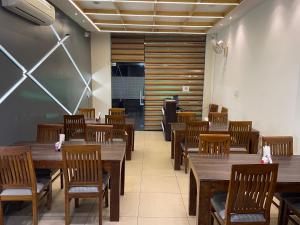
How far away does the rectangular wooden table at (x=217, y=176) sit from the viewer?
7.38ft

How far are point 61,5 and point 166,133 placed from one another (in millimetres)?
3976

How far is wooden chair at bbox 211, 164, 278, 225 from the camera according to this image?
2029 mm

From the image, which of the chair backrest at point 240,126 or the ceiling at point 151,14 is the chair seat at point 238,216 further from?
the ceiling at point 151,14

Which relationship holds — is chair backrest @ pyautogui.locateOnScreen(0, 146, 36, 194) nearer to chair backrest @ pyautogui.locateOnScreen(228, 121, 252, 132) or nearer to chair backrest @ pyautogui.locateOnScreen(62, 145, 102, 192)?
chair backrest @ pyautogui.locateOnScreen(62, 145, 102, 192)

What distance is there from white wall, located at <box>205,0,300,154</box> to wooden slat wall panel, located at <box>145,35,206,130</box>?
1.71 meters

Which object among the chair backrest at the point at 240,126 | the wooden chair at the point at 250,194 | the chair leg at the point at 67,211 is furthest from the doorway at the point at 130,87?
the wooden chair at the point at 250,194

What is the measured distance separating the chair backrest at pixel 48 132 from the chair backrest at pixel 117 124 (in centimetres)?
141

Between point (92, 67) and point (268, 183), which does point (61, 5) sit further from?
point (268, 183)

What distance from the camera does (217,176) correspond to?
2.31m

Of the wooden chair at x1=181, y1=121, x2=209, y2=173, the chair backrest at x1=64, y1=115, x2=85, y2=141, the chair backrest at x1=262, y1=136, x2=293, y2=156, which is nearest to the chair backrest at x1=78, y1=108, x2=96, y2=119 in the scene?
the chair backrest at x1=64, y1=115, x2=85, y2=141

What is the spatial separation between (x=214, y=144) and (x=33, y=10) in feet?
Result: 9.96

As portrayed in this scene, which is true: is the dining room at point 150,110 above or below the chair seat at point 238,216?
above

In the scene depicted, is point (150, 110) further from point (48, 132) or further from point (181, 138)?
point (48, 132)

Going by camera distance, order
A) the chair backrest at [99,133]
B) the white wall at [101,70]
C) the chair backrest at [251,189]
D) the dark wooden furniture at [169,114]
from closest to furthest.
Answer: the chair backrest at [251,189], the chair backrest at [99,133], the dark wooden furniture at [169,114], the white wall at [101,70]
